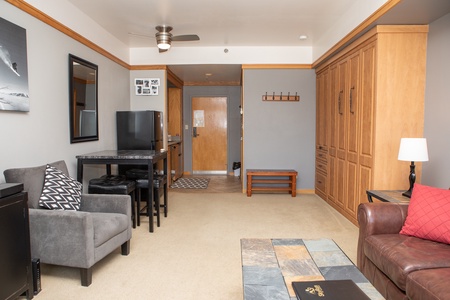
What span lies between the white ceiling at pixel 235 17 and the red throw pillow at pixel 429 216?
5.44ft

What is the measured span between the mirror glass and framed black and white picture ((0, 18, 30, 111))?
0.80 meters

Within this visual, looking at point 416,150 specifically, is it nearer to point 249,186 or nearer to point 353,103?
point 353,103

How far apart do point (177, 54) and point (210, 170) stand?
3513 millimetres

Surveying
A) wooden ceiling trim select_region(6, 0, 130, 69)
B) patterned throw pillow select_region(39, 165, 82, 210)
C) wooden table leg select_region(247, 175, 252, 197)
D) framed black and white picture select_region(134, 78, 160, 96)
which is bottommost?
wooden table leg select_region(247, 175, 252, 197)

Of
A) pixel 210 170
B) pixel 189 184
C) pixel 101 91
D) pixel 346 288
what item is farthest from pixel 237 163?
pixel 346 288

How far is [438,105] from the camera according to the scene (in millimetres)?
2982

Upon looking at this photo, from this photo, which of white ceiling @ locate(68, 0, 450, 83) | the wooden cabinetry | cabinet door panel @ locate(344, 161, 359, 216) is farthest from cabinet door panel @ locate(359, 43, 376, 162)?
white ceiling @ locate(68, 0, 450, 83)

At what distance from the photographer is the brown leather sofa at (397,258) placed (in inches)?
62.4

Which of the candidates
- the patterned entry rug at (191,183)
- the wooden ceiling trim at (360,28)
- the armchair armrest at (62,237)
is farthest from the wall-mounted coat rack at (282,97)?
the armchair armrest at (62,237)

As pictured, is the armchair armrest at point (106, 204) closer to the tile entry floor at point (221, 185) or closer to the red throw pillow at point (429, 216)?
the red throw pillow at point (429, 216)

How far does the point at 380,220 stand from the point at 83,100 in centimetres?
342

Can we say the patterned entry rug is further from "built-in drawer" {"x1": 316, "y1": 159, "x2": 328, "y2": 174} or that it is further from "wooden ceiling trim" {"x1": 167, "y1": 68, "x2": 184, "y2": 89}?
"built-in drawer" {"x1": 316, "y1": 159, "x2": 328, "y2": 174}

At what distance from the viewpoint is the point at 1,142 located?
7.97 feet

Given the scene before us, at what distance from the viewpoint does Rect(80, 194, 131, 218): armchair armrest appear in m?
2.84
